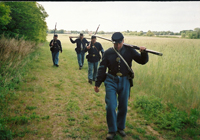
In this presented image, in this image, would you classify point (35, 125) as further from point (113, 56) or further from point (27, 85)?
point (27, 85)

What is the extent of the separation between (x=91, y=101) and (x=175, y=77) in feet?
11.4

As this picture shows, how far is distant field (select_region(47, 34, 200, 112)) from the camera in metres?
5.00

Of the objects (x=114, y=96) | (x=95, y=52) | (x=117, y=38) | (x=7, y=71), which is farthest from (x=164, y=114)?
(x=7, y=71)

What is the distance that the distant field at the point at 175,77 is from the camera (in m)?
5.00

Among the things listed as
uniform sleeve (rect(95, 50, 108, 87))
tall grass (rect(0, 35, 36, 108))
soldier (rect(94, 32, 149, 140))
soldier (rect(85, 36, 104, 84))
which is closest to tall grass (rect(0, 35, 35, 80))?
tall grass (rect(0, 35, 36, 108))

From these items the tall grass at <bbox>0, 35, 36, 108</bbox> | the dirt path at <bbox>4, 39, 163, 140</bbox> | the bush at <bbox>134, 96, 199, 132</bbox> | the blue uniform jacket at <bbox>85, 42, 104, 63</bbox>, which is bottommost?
the dirt path at <bbox>4, 39, 163, 140</bbox>

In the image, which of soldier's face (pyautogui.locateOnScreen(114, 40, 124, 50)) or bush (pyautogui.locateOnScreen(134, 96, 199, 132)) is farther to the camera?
bush (pyautogui.locateOnScreen(134, 96, 199, 132))

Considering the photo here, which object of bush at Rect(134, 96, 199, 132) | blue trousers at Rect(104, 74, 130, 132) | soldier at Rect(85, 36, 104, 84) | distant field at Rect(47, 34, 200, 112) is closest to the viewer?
blue trousers at Rect(104, 74, 130, 132)

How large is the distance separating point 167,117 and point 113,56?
96.3 inches

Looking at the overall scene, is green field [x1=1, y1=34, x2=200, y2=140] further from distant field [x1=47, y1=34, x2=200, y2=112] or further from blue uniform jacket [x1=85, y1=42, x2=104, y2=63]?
blue uniform jacket [x1=85, y1=42, x2=104, y2=63]

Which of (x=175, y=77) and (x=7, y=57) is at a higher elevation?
(x=7, y=57)

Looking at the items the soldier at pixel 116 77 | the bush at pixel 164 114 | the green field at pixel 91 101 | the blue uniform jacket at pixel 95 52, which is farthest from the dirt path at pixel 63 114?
the blue uniform jacket at pixel 95 52

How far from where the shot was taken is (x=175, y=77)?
19.9 feet

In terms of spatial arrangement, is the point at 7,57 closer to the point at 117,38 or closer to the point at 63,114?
the point at 63,114
